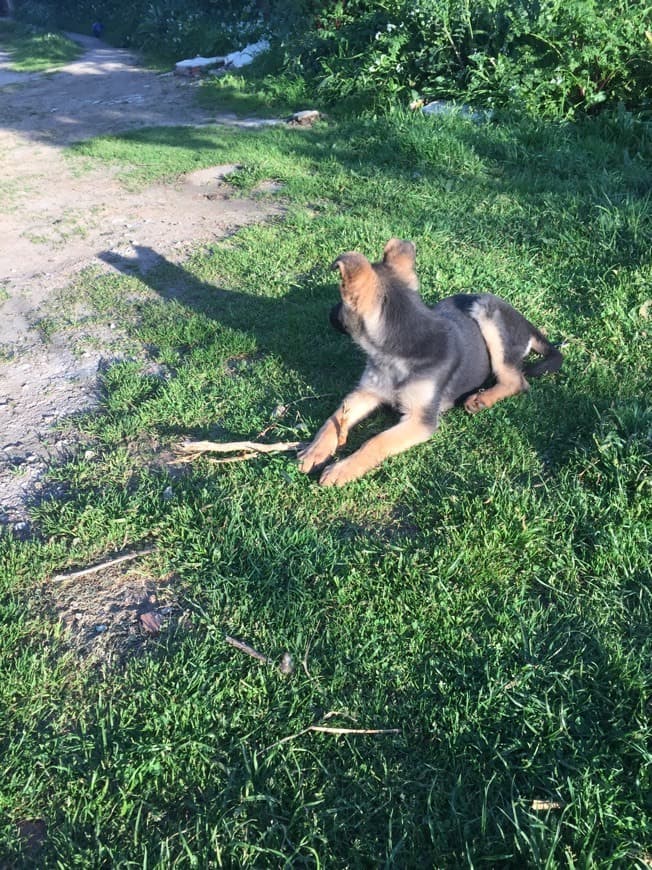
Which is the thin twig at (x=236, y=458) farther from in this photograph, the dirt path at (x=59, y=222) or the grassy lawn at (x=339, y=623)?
the dirt path at (x=59, y=222)

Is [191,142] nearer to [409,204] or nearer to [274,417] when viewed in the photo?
[409,204]

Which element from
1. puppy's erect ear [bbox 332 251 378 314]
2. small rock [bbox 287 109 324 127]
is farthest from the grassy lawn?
small rock [bbox 287 109 324 127]

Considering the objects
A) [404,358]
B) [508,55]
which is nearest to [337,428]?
[404,358]

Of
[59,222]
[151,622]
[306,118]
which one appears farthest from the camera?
[306,118]

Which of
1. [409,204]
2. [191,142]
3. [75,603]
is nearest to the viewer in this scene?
[75,603]

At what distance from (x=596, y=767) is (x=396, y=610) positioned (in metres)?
0.93

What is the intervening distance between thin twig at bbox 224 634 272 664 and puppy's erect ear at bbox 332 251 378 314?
1.81m

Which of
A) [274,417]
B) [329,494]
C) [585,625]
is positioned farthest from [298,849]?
[274,417]

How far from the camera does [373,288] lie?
11.5 feet

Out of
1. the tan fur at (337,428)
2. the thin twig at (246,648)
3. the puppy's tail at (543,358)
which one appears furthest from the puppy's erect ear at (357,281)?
the thin twig at (246,648)

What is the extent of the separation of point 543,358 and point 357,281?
1.69 metres

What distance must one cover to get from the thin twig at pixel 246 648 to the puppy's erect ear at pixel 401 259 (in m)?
2.23

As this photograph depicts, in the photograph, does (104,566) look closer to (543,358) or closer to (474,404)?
(474,404)

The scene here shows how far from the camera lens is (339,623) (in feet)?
9.11
